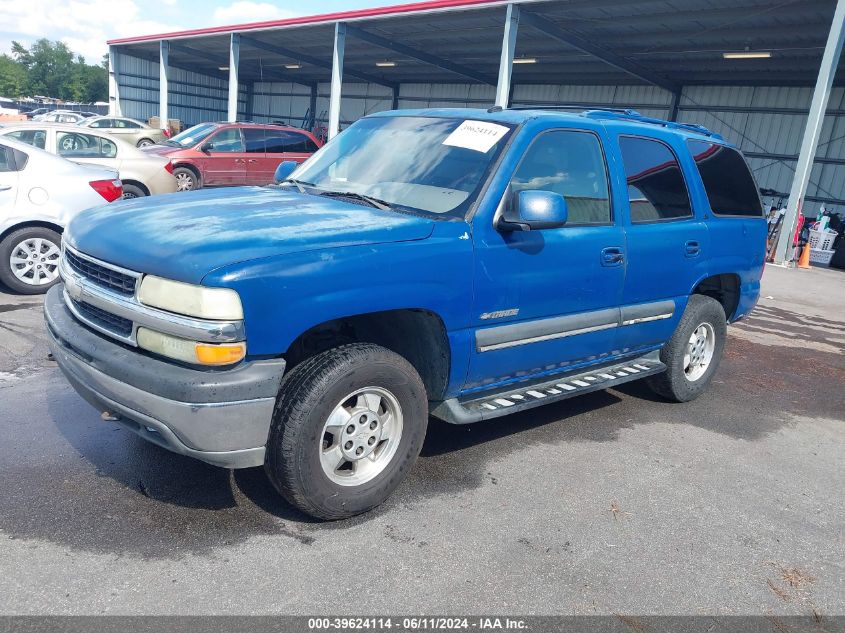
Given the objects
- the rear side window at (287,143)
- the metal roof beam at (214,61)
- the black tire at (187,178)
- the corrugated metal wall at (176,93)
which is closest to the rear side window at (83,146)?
the black tire at (187,178)

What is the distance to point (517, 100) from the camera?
30359 mm

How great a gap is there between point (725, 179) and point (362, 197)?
304 cm

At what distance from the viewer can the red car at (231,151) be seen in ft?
50.3

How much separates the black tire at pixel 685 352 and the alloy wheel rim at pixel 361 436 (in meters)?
2.58

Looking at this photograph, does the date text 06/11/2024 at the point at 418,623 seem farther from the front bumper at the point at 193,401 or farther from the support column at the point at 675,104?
the support column at the point at 675,104

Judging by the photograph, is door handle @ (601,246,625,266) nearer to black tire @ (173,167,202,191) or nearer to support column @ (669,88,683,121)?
black tire @ (173,167,202,191)

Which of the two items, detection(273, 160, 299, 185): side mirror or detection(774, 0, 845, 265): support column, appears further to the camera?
detection(774, 0, 845, 265): support column

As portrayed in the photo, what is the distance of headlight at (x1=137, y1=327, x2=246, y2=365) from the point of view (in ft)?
8.82

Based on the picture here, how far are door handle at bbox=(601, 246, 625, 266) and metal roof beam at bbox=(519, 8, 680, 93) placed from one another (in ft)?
47.4

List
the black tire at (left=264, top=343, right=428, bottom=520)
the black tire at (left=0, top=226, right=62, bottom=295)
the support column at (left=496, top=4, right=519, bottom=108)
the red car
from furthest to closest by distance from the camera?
the support column at (left=496, top=4, right=519, bottom=108)
the red car
the black tire at (left=0, top=226, right=62, bottom=295)
the black tire at (left=264, top=343, right=428, bottom=520)

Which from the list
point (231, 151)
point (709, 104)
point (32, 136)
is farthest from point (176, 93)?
point (32, 136)

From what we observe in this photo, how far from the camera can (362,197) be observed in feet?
12.3

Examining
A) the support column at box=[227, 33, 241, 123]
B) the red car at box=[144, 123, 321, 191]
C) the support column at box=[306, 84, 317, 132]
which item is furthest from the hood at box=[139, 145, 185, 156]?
the support column at box=[306, 84, 317, 132]

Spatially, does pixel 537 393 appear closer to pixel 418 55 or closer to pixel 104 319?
pixel 104 319
